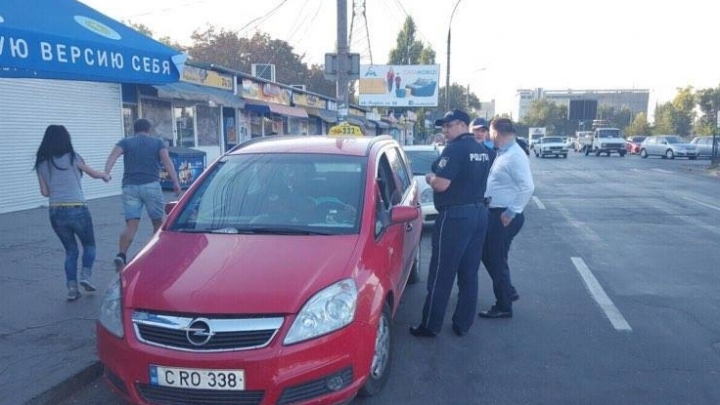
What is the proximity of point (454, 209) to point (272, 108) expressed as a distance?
18.1 m

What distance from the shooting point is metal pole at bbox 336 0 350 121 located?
1281 cm

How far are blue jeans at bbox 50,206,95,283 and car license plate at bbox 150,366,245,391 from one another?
9.52ft

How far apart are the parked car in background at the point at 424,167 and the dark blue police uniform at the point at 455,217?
454 centimetres

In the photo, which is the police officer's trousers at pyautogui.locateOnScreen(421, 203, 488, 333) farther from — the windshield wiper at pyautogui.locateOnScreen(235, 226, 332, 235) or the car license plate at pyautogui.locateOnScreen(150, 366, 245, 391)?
the car license plate at pyautogui.locateOnScreen(150, 366, 245, 391)

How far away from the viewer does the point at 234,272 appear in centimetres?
348

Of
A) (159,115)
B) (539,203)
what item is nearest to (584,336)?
(539,203)

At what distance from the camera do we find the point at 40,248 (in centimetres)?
786

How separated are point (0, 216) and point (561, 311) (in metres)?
9.70

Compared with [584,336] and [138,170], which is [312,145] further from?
[584,336]

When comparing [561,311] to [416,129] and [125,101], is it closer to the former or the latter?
[125,101]

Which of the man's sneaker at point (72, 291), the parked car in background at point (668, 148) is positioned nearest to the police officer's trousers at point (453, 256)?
the man's sneaker at point (72, 291)

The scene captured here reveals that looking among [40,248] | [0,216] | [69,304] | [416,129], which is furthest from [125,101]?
[416,129]

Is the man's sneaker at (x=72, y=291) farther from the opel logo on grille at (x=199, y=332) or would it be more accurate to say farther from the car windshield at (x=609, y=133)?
the car windshield at (x=609, y=133)

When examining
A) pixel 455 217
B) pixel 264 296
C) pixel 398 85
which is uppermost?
pixel 398 85
